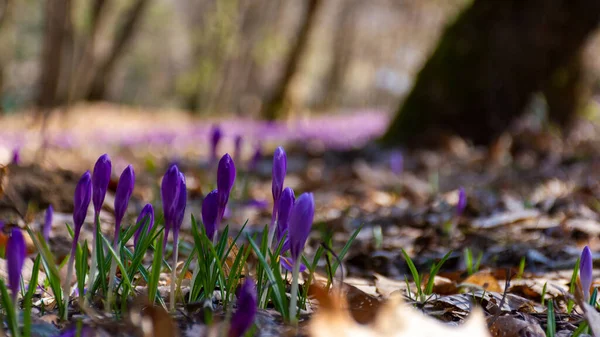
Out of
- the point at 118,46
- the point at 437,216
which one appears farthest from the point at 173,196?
the point at 118,46

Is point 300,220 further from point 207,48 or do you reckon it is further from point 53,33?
point 207,48

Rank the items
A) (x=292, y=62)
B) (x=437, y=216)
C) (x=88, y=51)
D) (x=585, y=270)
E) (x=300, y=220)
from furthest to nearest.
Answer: (x=292, y=62), (x=88, y=51), (x=437, y=216), (x=585, y=270), (x=300, y=220)

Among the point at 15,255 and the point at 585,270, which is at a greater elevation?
the point at 15,255

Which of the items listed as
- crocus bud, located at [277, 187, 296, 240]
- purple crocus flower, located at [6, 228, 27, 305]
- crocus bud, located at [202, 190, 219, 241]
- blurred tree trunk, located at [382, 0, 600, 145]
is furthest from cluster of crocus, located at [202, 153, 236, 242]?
blurred tree trunk, located at [382, 0, 600, 145]

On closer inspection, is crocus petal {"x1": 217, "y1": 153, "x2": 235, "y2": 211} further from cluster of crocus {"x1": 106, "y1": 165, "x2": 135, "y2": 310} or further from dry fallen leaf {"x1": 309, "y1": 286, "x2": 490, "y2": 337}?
dry fallen leaf {"x1": 309, "y1": 286, "x2": 490, "y2": 337}

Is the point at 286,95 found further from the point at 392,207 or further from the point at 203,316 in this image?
the point at 203,316

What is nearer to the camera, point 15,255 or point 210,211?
point 15,255

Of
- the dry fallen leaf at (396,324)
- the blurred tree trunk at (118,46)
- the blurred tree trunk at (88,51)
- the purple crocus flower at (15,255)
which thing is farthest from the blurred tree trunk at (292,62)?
the dry fallen leaf at (396,324)
